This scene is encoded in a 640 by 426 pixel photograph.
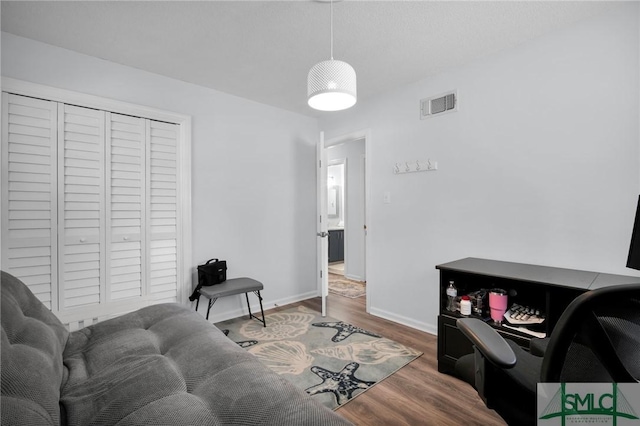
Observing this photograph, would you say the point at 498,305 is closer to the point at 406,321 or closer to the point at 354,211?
the point at 406,321

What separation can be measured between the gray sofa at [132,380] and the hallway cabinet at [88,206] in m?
1.05

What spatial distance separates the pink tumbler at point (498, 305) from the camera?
2111 millimetres

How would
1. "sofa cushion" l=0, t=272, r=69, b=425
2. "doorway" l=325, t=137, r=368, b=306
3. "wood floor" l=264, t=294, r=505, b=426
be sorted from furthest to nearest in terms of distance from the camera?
"doorway" l=325, t=137, r=368, b=306 < "wood floor" l=264, t=294, r=505, b=426 < "sofa cushion" l=0, t=272, r=69, b=425

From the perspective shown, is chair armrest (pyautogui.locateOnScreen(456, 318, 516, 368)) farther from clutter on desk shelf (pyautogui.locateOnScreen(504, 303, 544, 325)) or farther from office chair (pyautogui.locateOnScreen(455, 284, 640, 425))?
clutter on desk shelf (pyautogui.locateOnScreen(504, 303, 544, 325))

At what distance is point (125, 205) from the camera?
2.71 metres

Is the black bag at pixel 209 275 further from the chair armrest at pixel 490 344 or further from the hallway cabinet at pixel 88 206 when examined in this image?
the chair armrest at pixel 490 344

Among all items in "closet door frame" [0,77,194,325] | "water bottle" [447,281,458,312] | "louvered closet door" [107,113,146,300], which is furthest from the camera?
"louvered closet door" [107,113,146,300]

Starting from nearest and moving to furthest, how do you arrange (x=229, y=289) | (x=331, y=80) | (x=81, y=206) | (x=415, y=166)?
1. (x=331, y=80)
2. (x=81, y=206)
3. (x=229, y=289)
4. (x=415, y=166)

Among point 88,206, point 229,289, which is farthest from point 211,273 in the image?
Answer: point 88,206

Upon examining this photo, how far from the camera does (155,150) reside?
287cm

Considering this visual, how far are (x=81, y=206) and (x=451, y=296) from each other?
307cm

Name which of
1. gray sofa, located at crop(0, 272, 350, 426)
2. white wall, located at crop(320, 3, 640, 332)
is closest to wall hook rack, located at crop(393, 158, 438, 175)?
white wall, located at crop(320, 3, 640, 332)

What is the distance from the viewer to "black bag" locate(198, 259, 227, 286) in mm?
2959

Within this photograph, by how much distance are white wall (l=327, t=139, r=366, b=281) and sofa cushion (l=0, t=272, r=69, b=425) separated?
419 cm
